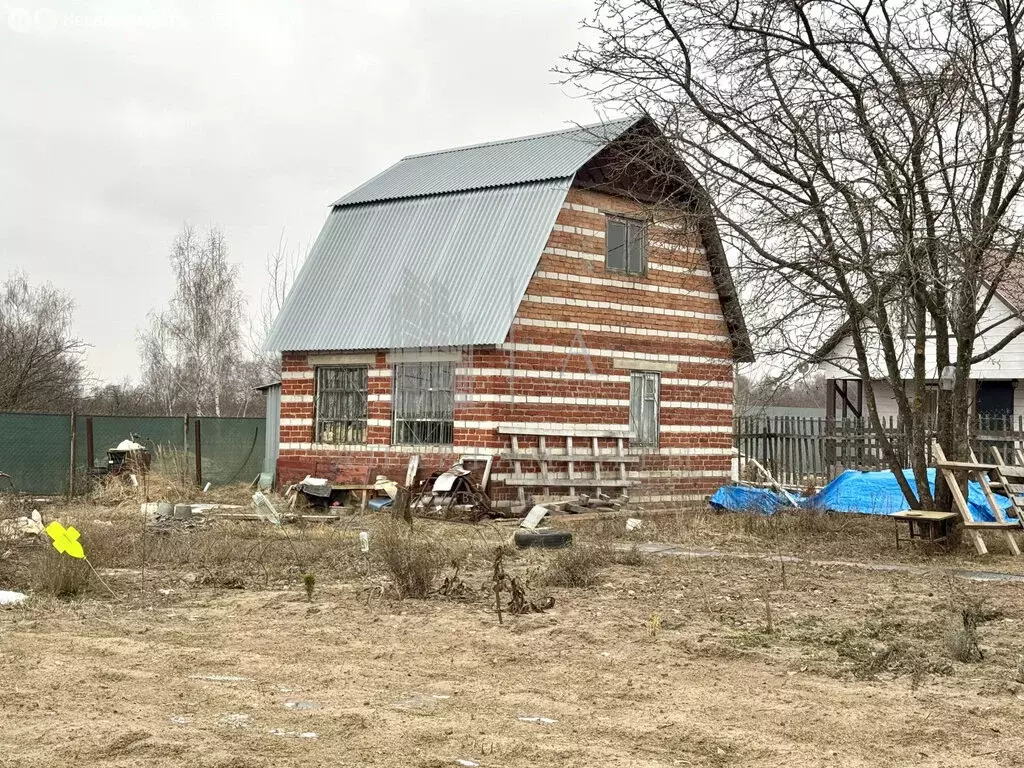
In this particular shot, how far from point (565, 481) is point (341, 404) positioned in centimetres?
453

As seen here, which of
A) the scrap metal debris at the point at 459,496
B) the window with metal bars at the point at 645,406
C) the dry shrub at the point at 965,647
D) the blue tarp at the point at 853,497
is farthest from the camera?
the window with metal bars at the point at 645,406

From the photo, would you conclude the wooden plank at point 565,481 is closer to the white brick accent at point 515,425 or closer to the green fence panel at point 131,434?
the white brick accent at point 515,425

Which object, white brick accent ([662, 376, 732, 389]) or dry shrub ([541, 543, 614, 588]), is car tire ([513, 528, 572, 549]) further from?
white brick accent ([662, 376, 732, 389])

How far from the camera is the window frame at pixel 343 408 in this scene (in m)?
22.3

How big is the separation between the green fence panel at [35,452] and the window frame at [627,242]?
1091 cm

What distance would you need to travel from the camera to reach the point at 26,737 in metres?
5.88

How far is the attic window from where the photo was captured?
2198 centimetres

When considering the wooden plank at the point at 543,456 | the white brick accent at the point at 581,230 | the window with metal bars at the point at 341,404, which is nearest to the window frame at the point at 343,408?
the window with metal bars at the point at 341,404

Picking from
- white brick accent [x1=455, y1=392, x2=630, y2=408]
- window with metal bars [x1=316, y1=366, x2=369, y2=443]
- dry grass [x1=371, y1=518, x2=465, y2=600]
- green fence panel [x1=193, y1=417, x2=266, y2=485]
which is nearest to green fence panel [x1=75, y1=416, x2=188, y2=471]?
green fence panel [x1=193, y1=417, x2=266, y2=485]

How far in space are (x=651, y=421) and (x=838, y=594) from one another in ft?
37.4

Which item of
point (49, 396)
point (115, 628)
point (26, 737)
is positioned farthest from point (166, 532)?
point (49, 396)

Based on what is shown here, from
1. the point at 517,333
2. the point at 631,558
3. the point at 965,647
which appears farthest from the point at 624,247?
the point at 965,647

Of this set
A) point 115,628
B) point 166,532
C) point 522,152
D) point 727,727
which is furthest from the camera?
point 522,152

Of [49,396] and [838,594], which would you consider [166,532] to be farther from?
[49,396]
